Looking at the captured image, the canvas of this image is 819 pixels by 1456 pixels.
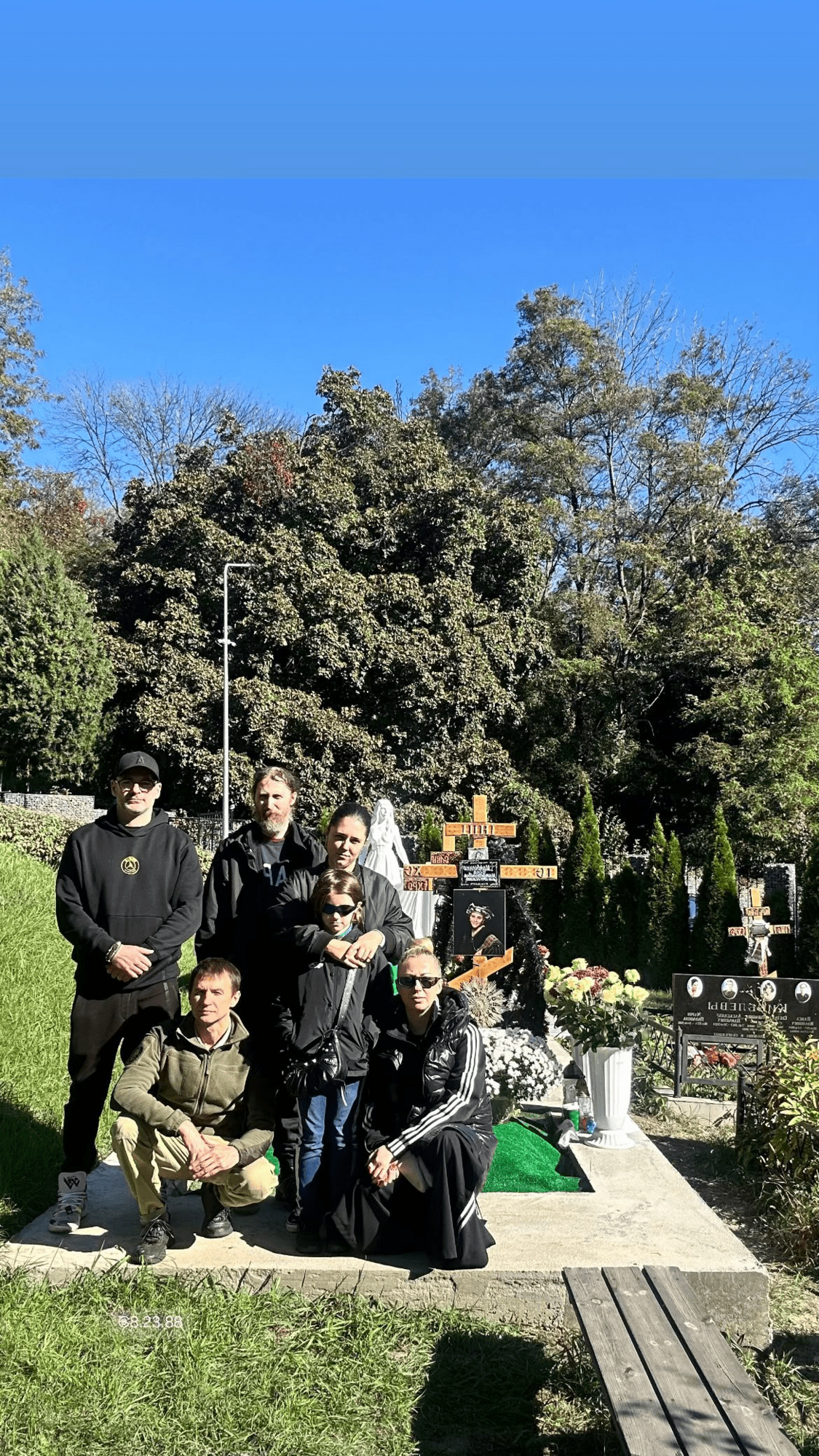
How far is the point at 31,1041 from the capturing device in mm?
7961

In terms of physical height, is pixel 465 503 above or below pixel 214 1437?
above

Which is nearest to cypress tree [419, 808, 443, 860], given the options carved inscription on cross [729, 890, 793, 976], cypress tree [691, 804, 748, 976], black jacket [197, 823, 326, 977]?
cypress tree [691, 804, 748, 976]

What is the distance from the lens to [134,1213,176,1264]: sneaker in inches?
168

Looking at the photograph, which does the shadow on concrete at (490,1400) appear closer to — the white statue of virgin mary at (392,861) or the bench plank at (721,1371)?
the bench plank at (721,1371)

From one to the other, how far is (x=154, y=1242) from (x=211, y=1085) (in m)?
0.58

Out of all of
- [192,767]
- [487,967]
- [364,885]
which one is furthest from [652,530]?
[364,885]

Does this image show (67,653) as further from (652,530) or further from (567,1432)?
(567,1432)

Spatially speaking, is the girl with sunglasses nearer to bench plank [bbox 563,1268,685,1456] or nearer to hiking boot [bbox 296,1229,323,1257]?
hiking boot [bbox 296,1229,323,1257]

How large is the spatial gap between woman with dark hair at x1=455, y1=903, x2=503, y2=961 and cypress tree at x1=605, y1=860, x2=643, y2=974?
9837mm

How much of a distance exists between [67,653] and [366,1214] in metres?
23.0

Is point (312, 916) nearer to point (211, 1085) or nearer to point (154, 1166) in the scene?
point (211, 1085)

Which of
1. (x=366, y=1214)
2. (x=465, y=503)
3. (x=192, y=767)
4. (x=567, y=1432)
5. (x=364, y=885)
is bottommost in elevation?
(x=567, y=1432)

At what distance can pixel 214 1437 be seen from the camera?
3354 mm

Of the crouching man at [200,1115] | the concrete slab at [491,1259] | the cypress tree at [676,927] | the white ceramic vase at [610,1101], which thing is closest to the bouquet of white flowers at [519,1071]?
the white ceramic vase at [610,1101]
